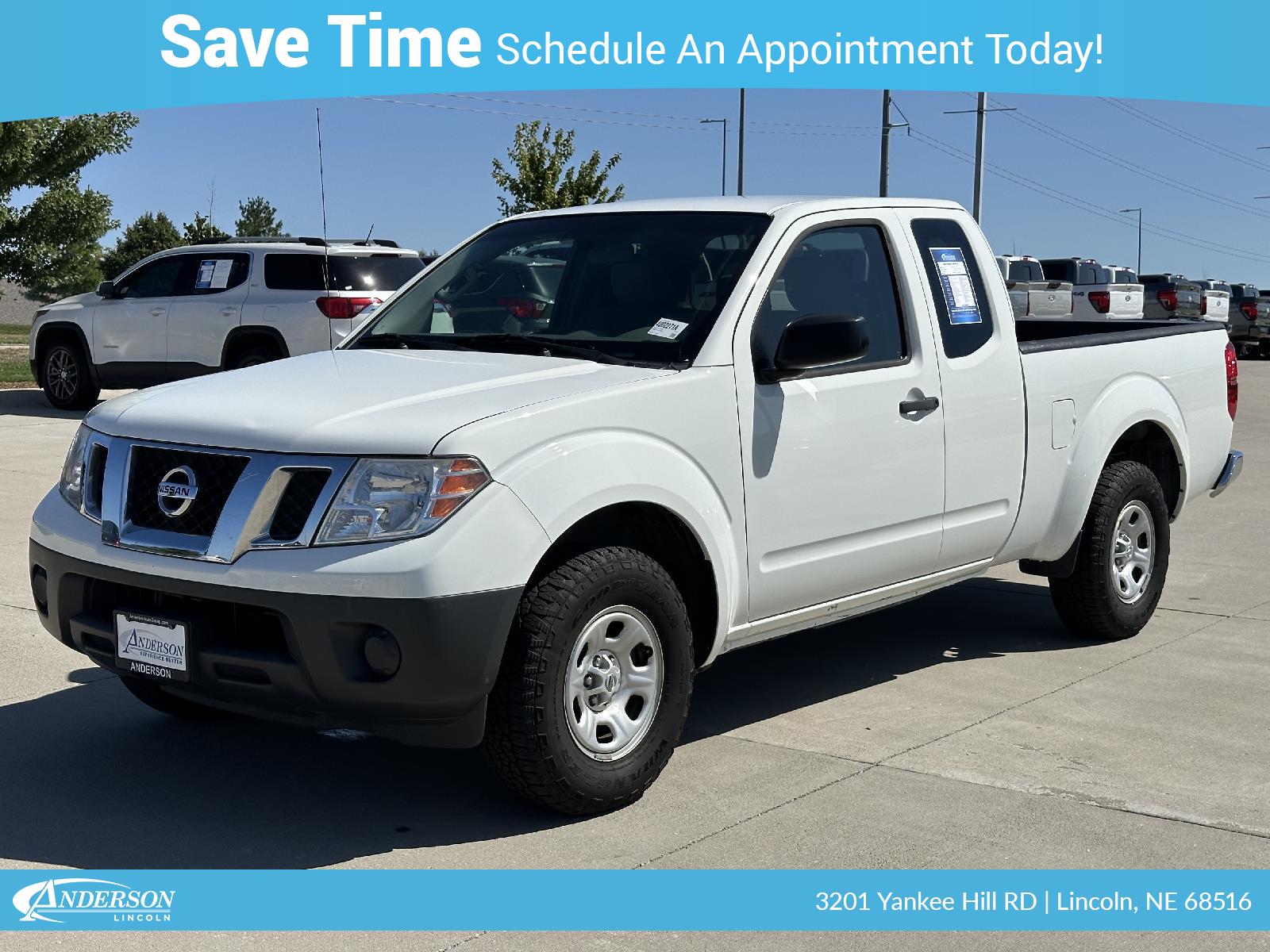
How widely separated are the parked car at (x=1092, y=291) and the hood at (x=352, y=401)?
24871 mm

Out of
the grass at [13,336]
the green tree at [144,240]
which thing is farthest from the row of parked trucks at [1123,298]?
the green tree at [144,240]

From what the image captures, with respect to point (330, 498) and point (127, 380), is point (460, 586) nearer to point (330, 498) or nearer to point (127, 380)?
point (330, 498)

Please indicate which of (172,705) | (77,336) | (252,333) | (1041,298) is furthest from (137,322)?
(1041,298)

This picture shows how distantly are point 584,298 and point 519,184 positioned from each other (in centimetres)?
3364

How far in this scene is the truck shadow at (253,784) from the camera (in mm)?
4454

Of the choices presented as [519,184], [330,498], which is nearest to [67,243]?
[519,184]

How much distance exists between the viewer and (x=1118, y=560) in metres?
7.05

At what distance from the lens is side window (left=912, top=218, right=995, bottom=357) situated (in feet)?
19.7

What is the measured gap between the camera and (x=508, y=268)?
19.3ft

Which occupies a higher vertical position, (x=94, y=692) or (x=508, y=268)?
(x=508, y=268)

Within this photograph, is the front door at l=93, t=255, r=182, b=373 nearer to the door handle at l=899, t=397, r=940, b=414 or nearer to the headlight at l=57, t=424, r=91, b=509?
the headlight at l=57, t=424, r=91, b=509

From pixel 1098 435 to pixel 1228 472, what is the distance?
5.01ft

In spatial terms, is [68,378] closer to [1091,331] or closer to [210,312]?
[210,312]

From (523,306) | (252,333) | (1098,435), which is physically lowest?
(1098,435)
